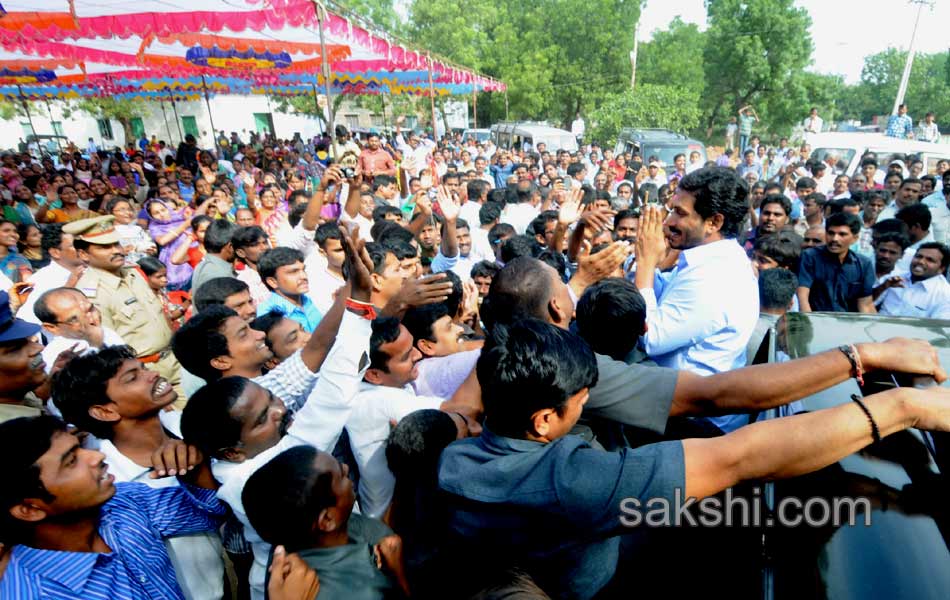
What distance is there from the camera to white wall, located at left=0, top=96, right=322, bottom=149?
3419 cm

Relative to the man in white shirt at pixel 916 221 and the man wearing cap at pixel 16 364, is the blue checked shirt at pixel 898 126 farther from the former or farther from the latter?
the man wearing cap at pixel 16 364

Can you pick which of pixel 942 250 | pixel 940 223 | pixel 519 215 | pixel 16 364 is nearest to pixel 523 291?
pixel 16 364

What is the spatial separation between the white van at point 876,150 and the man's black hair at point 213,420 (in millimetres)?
11205

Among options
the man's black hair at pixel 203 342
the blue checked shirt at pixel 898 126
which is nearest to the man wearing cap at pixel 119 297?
the man's black hair at pixel 203 342

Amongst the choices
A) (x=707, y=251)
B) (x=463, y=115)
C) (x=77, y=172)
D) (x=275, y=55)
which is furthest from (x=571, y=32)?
(x=707, y=251)

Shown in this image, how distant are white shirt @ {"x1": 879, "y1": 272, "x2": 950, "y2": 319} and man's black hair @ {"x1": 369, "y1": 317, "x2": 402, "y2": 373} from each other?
11.4 ft

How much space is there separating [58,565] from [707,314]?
7.49 ft

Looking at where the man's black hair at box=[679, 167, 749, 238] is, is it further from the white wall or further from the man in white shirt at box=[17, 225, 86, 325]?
the white wall

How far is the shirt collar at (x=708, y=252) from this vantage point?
2.24 m

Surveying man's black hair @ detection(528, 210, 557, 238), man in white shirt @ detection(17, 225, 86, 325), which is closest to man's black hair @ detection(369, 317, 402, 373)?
man in white shirt @ detection(17, 225, 86, 325)

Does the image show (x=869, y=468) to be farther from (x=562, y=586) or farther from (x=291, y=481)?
(x=291, y=481)

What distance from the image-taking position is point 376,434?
196 centimetres

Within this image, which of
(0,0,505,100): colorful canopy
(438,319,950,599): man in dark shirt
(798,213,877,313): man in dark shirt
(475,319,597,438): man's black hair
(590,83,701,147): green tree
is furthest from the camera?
(590,83,701,147): green tree

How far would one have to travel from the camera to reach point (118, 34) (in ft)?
23.6
